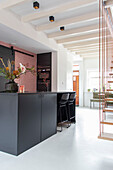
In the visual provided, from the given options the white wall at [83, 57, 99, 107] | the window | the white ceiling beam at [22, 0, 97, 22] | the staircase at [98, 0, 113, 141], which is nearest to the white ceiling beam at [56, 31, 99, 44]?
the staircase at [98, 0, 113, 141]

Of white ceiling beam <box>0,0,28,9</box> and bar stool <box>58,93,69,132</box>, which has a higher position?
white ceiling beam <box>0,0,28,9</box>

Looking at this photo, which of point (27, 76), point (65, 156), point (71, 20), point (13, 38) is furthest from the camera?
point (27, 76)

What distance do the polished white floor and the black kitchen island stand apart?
0.47 ft

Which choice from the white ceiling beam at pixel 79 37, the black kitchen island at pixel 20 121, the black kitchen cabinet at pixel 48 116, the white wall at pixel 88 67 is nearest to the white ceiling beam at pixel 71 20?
the white ceiling beam at pixel 79 37

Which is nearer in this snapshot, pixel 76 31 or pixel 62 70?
pixel 76 31

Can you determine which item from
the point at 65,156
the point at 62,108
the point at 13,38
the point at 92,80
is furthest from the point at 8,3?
the point at 92,80

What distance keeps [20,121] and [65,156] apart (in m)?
0.96

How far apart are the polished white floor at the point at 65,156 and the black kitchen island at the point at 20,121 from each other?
14 centimetres

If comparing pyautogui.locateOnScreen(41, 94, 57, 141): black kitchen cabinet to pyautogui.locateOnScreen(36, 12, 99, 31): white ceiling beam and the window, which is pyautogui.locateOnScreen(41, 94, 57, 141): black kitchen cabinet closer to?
pyautogui.locateOnScreen(36, 12, 99, 31): white ceiling beam

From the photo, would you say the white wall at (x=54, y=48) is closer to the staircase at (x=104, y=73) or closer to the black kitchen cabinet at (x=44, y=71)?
the black kitchen cabinet at (x=44, y=71)

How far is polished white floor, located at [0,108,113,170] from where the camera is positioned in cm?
201

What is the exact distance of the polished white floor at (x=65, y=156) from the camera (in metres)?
2.01

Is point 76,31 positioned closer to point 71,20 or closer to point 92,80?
point 71,20

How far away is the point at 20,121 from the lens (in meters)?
2.38
